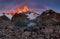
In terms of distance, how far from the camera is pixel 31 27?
10.1m

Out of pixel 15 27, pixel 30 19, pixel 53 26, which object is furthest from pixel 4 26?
pixel 53 26

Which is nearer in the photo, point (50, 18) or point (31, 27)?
point (31, 27)

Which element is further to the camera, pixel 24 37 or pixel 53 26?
pixel 53 26

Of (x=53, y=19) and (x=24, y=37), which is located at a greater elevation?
(x=53, y=19)

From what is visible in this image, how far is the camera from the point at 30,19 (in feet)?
36.7

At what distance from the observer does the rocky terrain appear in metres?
9.07

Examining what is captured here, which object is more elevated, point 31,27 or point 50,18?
point 50,18

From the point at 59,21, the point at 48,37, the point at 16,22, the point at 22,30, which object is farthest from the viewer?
the point at 16,22

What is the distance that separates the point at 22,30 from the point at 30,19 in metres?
1.64

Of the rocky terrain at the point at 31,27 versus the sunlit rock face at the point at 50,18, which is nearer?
the rocky terrain at the point at 31,27

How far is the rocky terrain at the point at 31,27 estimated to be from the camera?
9.07m

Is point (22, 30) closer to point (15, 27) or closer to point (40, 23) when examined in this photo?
point (15, 27)

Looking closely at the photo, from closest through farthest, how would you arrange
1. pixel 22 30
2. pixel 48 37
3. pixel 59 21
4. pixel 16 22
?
1. pixel 48 37
2. pixel 22 30
3. pixel 59 21
4. pixel 16 22

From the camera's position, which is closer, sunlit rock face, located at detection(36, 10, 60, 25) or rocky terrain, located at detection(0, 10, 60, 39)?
rocky terrain, located at detection(0, 10, 60, 39)
